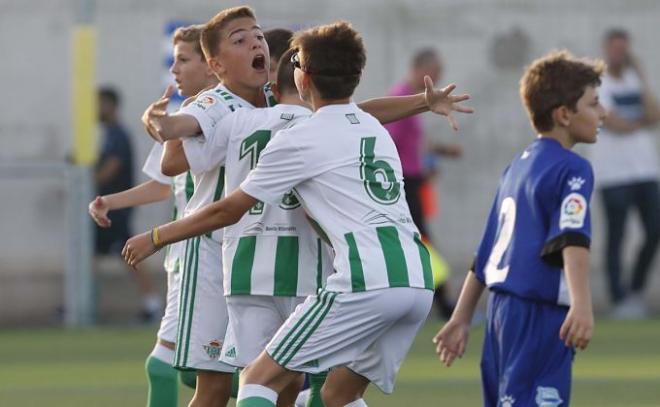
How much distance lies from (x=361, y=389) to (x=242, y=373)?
1.55 ft

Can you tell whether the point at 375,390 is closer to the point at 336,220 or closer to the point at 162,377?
the point at 162,377

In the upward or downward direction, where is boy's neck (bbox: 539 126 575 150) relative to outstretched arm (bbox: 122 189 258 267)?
upward

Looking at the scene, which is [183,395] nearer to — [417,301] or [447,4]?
[417,301]

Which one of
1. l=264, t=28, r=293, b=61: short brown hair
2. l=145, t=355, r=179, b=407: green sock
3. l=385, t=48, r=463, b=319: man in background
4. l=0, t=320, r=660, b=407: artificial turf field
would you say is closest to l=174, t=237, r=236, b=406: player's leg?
l=145, t=355, r=179, b=407: green sock

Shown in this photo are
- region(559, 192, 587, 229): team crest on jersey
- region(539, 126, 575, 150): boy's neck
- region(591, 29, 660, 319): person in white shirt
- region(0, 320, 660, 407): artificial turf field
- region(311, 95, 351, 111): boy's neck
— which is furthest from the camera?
region(591, 29, 660, 319): person in white shirt

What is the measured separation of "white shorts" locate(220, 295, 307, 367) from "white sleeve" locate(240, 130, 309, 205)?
55 centimetres

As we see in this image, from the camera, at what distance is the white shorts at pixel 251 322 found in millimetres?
6281

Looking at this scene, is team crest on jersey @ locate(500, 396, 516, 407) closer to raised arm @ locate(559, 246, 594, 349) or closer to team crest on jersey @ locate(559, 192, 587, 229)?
raised arm @ locate(559, 246, 594, 349)

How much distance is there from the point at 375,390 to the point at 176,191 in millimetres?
2943

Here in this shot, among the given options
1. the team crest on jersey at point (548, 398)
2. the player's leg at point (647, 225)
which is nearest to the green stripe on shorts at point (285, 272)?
the team crest on jersey at point (548, 398)

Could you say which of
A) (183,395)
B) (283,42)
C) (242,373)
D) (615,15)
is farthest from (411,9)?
(242,373)

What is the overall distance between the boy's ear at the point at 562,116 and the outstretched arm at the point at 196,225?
1.16 m

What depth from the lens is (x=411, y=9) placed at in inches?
646

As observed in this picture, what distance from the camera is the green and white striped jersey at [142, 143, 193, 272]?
23.3 ft
